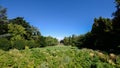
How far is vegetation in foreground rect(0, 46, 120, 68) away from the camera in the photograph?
15.2 metres

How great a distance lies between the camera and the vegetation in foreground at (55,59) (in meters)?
15.2

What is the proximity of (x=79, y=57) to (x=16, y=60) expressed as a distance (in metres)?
5.36

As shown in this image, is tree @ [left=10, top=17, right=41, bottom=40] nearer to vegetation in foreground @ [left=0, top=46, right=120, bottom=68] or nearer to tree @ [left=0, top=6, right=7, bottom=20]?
tree @ [left=0, top=6, right=7, bottom=20]

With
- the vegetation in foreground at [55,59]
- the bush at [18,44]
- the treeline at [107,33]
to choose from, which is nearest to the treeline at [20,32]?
the bush at [18,44]

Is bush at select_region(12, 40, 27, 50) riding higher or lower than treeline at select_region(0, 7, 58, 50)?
lower

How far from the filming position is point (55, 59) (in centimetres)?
1661

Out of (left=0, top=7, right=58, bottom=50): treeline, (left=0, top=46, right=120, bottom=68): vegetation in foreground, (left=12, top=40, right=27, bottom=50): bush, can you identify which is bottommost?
(left=0, top=46, right=120, bottom=68): vegetation in foreground

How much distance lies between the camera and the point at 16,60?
15.2 metres

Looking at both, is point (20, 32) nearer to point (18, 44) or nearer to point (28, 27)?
point (28, 27)

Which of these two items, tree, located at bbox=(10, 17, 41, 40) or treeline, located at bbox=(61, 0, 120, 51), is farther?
tree, located at bbox=(10, 17, 41, 40)

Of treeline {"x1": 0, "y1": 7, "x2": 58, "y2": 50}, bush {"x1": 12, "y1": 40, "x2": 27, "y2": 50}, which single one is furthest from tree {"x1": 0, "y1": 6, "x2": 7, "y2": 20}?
bush {"x1": 12, "y1": 40, "x2": 27, "y2": 50}

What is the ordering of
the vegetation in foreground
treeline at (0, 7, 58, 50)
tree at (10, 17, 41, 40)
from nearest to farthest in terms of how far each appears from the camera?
the vegetation in foreground < treeline at (0, 7, 58, 50) < tree at (10, 17, 41, 40)

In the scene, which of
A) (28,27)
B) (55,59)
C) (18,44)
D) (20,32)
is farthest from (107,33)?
(28,27)

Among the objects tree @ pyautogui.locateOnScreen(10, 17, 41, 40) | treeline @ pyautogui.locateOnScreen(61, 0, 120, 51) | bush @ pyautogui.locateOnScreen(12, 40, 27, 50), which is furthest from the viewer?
tree @ pyautogui.locateOnScreen(10, 17, 41, 40)
